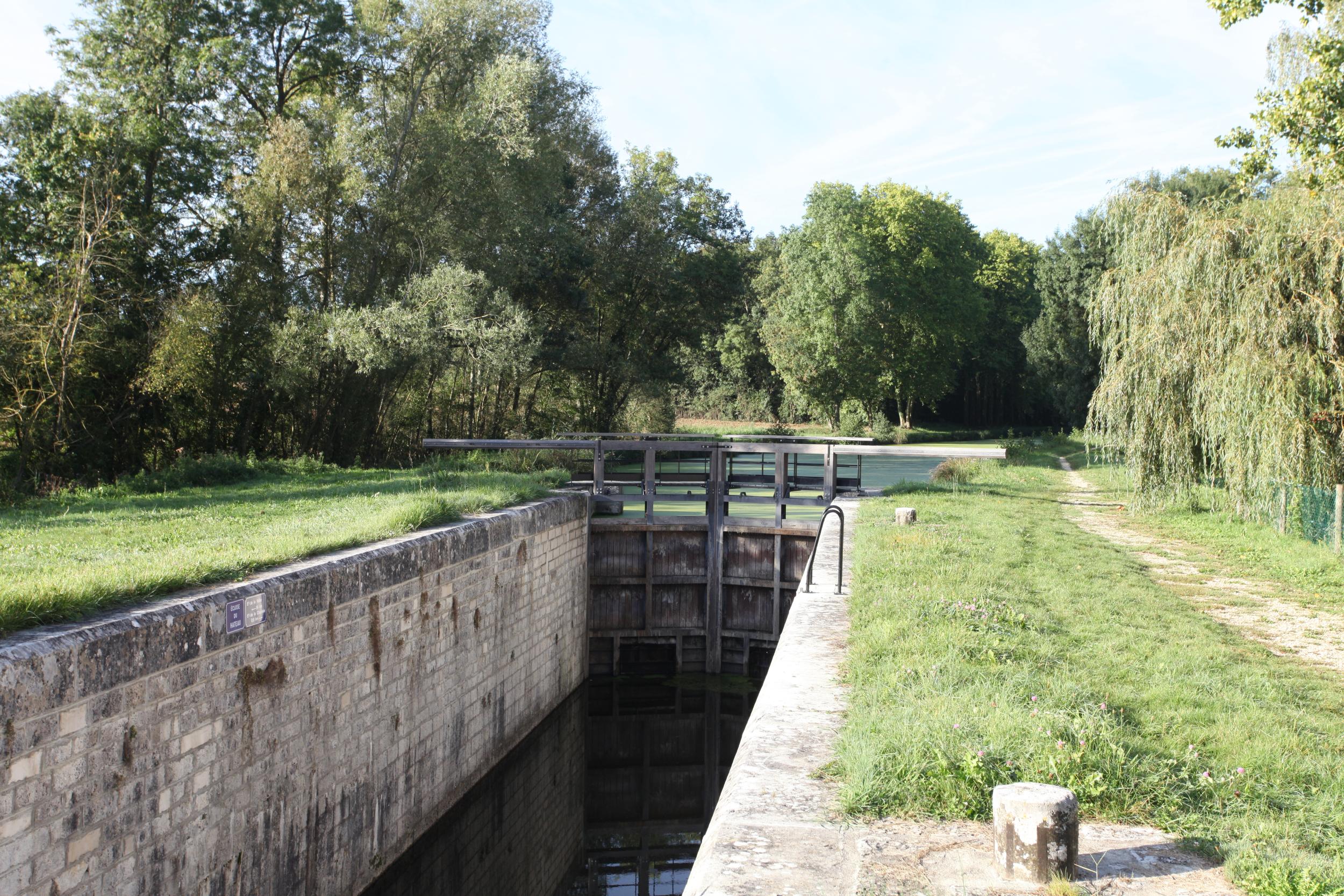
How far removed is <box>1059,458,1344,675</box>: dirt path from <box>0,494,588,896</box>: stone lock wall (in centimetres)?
690

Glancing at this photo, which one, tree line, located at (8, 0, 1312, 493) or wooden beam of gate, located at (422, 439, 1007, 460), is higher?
tree line, located at (8, 0, 1312, 493)

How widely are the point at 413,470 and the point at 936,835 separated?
13.3 meters

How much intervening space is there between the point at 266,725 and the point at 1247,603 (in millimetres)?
9002

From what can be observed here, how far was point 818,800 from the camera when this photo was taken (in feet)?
13.2

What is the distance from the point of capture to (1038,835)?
3.23m

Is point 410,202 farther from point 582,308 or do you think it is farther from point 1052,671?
point 1052,671

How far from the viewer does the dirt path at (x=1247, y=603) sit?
8.05m

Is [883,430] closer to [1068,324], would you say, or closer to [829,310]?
[829,310]

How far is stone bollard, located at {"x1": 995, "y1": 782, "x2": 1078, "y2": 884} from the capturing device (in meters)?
3.23

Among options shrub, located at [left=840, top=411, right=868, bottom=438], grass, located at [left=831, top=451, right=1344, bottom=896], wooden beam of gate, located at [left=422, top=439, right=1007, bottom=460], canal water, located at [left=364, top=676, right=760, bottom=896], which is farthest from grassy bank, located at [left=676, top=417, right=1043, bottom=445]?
grass, located at [left=831, top=451, right=1344, bottom=896]

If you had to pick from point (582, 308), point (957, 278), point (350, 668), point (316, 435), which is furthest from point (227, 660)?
point (957, 278)

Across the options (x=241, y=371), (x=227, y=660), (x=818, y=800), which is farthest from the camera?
(x=241, y=371)

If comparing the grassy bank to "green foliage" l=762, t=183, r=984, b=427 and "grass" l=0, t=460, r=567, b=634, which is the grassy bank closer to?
"green foliage" l=762, t=183, r=984, b=427

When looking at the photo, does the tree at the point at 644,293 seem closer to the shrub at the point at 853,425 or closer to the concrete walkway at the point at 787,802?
the shrub at the point at 853,425
